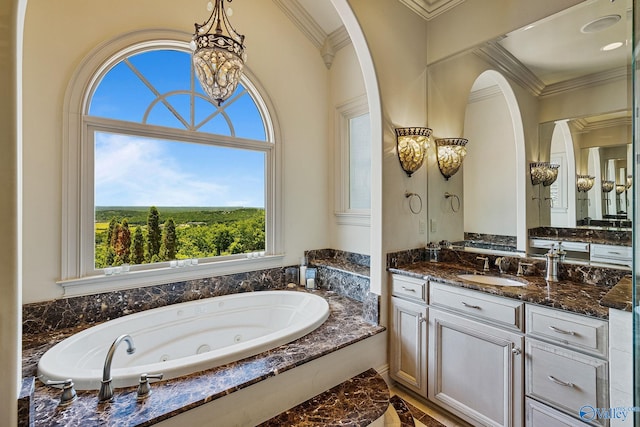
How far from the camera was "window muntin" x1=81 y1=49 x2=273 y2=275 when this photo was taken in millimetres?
2268

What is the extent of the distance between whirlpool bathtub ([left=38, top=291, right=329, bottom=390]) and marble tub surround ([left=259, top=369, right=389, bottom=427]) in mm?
392

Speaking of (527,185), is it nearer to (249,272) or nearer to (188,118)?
(249,272)

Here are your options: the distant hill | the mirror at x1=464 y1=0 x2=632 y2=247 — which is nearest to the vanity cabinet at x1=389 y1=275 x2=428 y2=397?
the mirror at x1=464 y1=0 x2=632 y2=247

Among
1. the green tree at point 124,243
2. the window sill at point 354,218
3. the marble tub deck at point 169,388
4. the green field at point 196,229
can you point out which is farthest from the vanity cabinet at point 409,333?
the green tree at point 124,243

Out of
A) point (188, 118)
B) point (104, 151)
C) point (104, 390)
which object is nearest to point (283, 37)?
point (188, 118)

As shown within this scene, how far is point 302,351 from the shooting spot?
1.81 metres

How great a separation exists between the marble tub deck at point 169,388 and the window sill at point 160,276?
31cm

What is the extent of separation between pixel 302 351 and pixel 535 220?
1.94 m

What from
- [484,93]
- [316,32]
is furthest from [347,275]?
[316,32]

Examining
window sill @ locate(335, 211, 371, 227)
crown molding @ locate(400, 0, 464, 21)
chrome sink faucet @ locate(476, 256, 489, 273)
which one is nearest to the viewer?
chrome sink faucet @ locate(476, 256, 489, 273)

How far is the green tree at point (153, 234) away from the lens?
250 cm

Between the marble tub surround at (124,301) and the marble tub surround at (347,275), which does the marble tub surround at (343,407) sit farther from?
the marble tub surround at (124,301)

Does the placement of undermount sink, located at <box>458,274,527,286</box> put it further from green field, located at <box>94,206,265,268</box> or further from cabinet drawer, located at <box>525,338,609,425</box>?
green field, located at <box>94,206,265,268</box>

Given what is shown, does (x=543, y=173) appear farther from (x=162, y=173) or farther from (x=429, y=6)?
(x=162, y=173)
